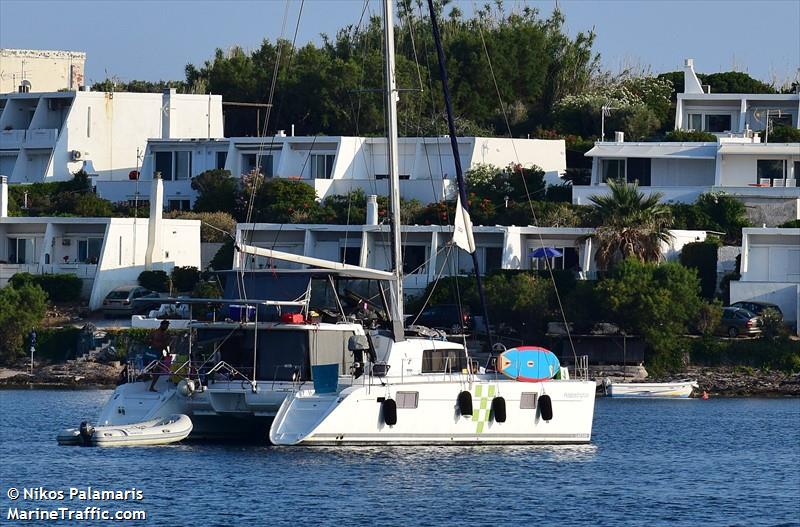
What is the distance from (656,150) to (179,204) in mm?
23271

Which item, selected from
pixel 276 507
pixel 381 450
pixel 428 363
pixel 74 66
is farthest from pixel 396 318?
pixel 74 66

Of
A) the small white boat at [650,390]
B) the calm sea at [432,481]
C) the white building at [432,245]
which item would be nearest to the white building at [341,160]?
the white building at [432,245]

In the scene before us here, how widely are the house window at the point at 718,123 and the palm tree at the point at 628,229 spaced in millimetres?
24759

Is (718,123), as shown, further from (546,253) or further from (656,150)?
(546,253)

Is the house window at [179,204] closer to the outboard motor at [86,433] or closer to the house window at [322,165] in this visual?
the house window at [322,165]

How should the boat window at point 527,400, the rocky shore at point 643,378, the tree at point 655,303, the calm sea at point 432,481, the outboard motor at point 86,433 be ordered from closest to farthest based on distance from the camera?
the calm sea at point 432,481, the outboard motor at point 86,433, the boat window at point 527,400, the rocky shore at point 643,378, the tree at point 655,303

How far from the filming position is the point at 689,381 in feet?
206

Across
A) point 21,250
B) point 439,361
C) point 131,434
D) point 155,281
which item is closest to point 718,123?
point 155,281

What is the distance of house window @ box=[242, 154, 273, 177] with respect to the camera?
86.1 meters

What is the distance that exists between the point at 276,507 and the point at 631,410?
2442cm

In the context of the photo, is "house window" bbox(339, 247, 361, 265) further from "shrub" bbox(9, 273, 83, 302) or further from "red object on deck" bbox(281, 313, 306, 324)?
"red object on deck" bbox(281, 313, 306, 324)

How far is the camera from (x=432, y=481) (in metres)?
37.0

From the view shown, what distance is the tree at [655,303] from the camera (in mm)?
63250

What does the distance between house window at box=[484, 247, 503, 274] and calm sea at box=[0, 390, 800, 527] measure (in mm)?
26515
